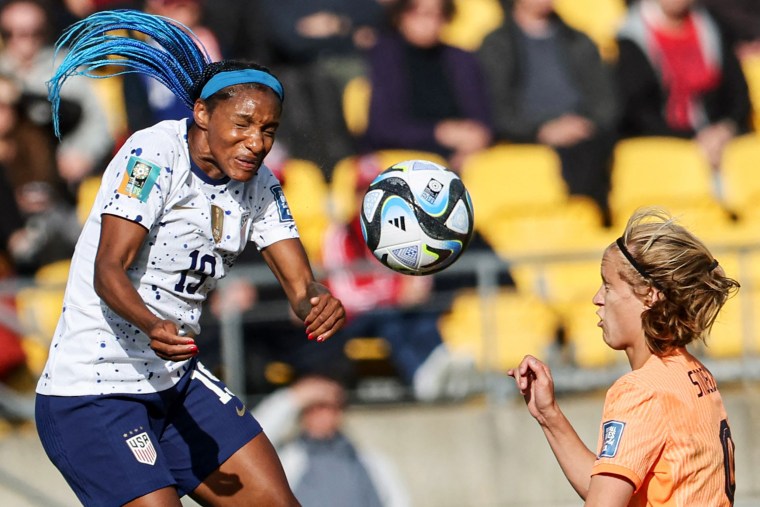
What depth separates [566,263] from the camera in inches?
337

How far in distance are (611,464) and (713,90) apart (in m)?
6.69

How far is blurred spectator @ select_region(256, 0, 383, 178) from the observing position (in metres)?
8.89

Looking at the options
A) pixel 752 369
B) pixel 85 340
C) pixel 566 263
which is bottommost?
pixel 752 369

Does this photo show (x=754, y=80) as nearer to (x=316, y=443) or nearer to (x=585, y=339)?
(x=585, y=339)

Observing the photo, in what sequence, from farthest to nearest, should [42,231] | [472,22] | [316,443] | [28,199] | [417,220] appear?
[472,22]
[28,199]
[42,231]
[316,443]
[417,220]

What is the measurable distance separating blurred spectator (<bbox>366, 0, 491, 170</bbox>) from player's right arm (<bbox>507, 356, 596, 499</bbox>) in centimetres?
504

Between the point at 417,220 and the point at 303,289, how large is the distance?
521mm

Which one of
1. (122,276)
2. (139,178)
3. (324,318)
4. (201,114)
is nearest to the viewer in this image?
(122,276)

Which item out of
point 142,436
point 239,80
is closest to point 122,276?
point 142,436

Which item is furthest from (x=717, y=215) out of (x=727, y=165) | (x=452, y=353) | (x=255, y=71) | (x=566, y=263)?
(x=255, y=71)

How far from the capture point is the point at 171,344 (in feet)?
12.6

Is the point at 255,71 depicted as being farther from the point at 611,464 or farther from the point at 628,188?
the point at 628,188

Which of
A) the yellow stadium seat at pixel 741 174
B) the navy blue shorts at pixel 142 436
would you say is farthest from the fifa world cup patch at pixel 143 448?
the yellow stadium seat at pixel 741 174

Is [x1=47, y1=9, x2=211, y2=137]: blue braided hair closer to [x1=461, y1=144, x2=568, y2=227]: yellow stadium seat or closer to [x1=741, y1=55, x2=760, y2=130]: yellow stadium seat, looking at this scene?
[x1=461, y1=144, x2=568, y2=227]: yellow stadium seat
